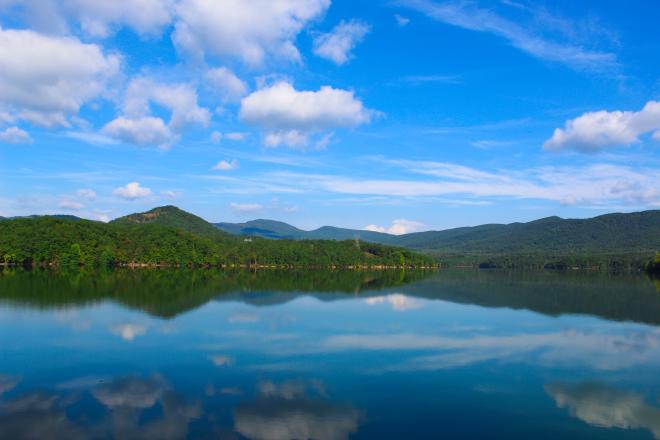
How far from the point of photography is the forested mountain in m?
89.5

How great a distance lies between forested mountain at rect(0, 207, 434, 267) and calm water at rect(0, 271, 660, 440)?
211ft

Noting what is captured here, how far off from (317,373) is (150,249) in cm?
9273

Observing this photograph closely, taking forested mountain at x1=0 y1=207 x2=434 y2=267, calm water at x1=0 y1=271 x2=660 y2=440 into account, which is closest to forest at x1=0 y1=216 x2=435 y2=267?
forested mountain at x1=0 y1=207 x2=434 y2=267

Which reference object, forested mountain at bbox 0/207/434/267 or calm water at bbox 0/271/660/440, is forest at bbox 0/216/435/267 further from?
calm water at bbox 0/271/660/440

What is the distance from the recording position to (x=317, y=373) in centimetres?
1686

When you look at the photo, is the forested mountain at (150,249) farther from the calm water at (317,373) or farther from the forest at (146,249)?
the calm water at (317,373)

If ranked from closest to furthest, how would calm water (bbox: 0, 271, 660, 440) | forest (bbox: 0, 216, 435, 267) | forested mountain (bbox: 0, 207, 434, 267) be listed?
calm water (bbox: 0, 271, 660, 440) → forest (bbox: 0, 216, 435, 267) → forested mountain (bbox: 0, 207, 434, 267)

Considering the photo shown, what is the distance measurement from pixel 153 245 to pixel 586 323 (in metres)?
89.8

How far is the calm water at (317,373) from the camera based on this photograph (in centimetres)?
1211

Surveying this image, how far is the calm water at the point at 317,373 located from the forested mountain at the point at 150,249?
64338mm

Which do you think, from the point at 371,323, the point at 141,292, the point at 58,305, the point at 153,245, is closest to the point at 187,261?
the point at 153,245

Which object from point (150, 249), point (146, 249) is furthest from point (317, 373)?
point (146, 249)

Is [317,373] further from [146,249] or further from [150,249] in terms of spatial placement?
[146,249]

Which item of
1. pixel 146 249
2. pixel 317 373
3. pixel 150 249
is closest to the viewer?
pixel 317 373
